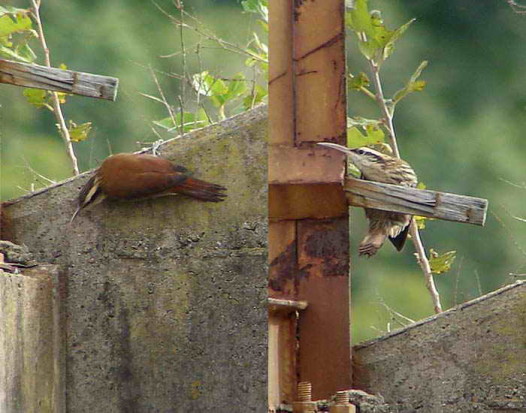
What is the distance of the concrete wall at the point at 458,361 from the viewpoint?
602cm

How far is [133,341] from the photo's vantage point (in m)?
5.29

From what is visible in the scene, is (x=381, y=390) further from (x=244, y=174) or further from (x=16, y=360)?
(x=16, y=360)

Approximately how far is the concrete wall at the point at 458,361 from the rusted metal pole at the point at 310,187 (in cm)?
15

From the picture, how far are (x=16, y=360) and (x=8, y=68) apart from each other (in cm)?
97

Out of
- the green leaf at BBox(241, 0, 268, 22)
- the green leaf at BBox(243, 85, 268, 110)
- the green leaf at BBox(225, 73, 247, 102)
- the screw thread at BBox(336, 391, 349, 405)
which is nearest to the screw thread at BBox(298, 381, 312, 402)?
the screw thread at BBox(336, 391, 349, 405)

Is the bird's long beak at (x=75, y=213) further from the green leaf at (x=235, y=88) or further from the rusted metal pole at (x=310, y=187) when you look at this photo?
the green leaf at (x=235, y=88)

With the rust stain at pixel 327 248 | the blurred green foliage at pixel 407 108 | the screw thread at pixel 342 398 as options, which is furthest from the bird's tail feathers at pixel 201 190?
the blurred green foliage at pixel 407 108

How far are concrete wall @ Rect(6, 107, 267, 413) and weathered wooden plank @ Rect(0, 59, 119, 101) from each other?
0.29m

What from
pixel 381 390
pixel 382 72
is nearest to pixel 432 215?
pixel 381 390

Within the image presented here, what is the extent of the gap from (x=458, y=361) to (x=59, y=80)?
71.1 inches

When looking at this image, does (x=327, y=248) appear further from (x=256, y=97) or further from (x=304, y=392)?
(x=256, y=97)

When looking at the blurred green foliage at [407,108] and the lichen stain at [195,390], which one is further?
the blurred green foliage at [407,108]

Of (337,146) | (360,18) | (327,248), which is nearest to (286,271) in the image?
(327,248)

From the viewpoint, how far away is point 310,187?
6.23 meters
